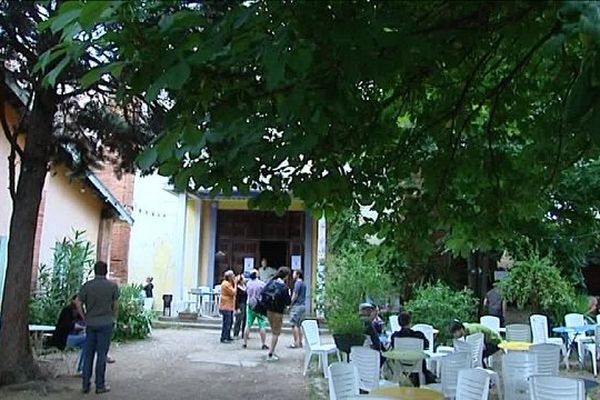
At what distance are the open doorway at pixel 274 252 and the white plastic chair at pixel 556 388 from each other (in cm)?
1555

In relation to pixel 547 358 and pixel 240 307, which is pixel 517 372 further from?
pixel 240 307

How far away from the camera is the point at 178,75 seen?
2.04 meters

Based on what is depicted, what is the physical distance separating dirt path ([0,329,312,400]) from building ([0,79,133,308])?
3.25 meters

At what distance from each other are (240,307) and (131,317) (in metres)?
2.60

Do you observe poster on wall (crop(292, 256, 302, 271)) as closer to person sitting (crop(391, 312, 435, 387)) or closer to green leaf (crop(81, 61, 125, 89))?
person sitting (crop(391, 312, 435, 387))

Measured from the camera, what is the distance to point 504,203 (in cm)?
495

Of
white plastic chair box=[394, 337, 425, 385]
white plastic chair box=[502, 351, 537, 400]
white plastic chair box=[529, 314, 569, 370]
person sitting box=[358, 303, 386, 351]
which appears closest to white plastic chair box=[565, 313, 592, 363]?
white plastic chair box=[529, 314, 569, 370]

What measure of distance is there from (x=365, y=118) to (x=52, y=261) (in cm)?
1243

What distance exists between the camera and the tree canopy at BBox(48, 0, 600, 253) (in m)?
2.13

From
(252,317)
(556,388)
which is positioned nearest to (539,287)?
(252,317)

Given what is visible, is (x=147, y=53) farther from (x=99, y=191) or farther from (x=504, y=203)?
(x=99, y=191)

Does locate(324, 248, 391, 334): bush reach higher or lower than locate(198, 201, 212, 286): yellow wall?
lower

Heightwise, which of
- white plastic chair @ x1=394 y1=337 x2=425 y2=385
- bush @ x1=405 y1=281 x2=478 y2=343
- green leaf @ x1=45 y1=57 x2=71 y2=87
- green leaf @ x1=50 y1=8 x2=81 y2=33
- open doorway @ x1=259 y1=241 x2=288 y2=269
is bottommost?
white plastic chair @ x1=394 y1=337 x2=425 y2=385

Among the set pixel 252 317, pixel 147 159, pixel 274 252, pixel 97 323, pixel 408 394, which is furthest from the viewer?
pixel 274 252
